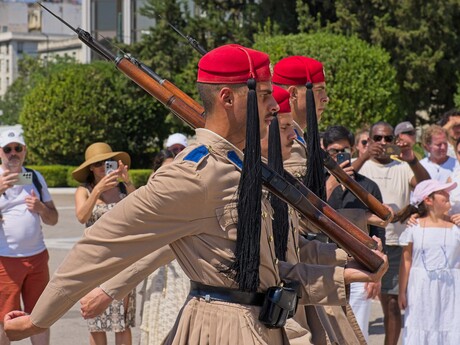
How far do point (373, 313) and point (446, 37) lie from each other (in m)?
24.2

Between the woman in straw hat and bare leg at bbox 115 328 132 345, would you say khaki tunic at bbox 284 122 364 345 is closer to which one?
the woman in straw hat

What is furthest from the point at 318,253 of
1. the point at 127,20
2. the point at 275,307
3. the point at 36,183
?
the point at 127,20

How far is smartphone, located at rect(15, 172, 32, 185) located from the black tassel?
453cm

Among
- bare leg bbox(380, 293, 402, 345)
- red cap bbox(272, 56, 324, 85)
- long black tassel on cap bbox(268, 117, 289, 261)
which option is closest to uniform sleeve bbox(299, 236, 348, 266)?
long black tassel on cap bbox(268, 117, 289, 261)

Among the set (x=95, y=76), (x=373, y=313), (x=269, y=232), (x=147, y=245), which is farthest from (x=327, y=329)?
(x=95, y=76)

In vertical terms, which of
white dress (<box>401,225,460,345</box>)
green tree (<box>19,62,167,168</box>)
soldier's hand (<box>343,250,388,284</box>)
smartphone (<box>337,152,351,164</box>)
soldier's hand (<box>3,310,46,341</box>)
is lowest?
green tree (<box>19,62,167,168</box>)

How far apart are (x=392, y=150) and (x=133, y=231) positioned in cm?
534

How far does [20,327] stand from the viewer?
378 centimetres

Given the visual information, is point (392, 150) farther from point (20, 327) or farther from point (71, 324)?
point (20, 327)

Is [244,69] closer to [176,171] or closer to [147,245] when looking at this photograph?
[176,171]

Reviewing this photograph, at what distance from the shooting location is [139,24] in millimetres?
56438

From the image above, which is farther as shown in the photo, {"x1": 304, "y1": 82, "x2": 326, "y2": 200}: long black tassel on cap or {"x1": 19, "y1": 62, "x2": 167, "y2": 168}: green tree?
{"x1": 19, "y1": 62, "x2": 167, "y2": 168}: green tree

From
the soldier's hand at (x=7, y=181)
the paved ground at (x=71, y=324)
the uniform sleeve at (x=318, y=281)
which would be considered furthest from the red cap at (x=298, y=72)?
the paved ground at (x=71, y=324)

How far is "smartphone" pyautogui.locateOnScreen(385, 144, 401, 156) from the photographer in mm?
8594
